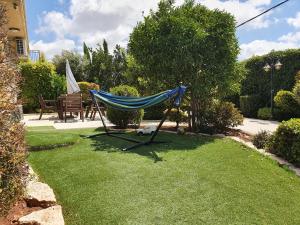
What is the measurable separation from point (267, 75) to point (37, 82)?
1132cm

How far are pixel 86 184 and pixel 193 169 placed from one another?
1.75m

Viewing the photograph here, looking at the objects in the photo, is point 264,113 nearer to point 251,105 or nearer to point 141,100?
point 251,105

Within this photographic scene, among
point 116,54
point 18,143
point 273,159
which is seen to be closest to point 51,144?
point 18,143

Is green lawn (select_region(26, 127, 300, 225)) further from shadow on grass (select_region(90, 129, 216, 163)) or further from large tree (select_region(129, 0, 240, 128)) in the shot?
large tree (select_region(129, 0, 240, 128))

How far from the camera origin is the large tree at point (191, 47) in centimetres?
842

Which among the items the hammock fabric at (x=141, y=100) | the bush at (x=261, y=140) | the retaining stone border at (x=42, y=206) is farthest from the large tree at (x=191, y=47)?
the retaining stone border at (x=42, y=206)

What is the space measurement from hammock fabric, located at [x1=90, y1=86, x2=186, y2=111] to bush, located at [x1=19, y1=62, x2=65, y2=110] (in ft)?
31.6

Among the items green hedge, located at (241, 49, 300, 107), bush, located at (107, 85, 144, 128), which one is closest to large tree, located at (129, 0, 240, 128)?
bush, located at (107, 85, 144, 128)

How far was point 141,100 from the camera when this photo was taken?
7121 mm

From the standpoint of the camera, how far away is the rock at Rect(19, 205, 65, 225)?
10.6 ft

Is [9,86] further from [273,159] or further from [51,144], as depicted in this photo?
[273,159]

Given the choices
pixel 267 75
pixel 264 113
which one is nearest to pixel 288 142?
pixel 264 113

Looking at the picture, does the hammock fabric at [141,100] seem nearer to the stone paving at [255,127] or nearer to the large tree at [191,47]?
the large tree at [191,47]

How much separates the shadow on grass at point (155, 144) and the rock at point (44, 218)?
2.56 metres
